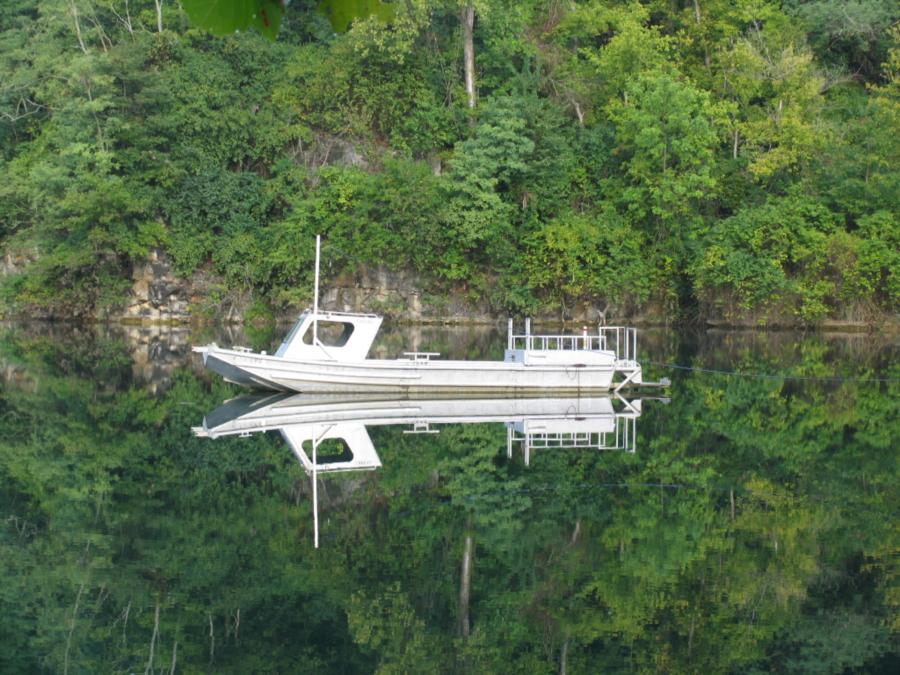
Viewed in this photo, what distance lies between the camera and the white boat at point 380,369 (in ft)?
A: 77.7

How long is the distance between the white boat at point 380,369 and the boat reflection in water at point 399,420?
0.31 meters

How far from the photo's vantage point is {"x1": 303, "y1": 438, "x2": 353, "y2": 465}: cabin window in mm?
16688

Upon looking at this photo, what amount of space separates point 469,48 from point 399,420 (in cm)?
2639

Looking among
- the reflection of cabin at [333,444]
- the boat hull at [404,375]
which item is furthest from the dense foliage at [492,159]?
the reflection of cabin at [333,444]

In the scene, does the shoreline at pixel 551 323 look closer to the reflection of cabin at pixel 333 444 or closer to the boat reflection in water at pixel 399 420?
the boat reflection in water at pixel 399 420

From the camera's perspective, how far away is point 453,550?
11.8 m

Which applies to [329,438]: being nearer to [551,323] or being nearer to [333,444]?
[333,444]

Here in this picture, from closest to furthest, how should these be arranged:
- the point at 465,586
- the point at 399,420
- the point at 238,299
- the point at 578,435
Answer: the point at 465,586
the point at 578,435
the point at 399,420
the point at 238,299

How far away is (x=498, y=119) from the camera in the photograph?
41.1m

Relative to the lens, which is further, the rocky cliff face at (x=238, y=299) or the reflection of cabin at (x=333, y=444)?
the rocky cliff face at (x=238, y=299)

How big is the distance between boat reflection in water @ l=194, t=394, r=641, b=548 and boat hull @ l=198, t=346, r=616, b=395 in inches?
11.3

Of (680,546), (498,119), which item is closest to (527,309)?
(498,119)

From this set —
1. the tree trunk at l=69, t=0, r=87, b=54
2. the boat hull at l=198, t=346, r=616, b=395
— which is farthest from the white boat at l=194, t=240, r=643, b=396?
the tree trunk at l=69, t=0, r=87, b=54

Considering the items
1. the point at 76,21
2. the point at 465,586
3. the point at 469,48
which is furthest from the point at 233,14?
the point at 76,21
